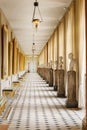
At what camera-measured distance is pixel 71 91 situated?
898 centimetres

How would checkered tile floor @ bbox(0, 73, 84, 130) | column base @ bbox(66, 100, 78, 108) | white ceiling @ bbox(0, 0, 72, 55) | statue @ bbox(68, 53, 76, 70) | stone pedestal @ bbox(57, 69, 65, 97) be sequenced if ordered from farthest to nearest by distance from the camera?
stone pedestal @ bbox(57, 69, 65, 97)
white ceiling @ bbox(0, 0, 72, 55)
statue @ bbox(68, 53, 76, 70)
column base @ bbox(66, 100, 78, 108)
checkered tile floor @ bbox(0, 73, 84, 130)

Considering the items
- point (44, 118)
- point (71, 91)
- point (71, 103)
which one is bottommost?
point (44, 118)

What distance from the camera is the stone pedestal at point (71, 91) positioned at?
350 inches

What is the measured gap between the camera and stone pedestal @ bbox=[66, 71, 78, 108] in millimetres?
8895

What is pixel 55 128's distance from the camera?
588 centimetres

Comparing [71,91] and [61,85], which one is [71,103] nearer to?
[71,91]

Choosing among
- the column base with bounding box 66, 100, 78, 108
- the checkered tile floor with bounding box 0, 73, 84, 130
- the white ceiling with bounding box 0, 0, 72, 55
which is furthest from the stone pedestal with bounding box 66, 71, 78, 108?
the white ceiling with bounding box 0, 0, 72, 55

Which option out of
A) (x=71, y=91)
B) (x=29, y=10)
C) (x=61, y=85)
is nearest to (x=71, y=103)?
(x=71, y=91)

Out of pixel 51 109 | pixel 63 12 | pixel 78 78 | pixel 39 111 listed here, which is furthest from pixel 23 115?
pixel 63 12

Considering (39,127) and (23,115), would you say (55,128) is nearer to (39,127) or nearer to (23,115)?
(39,127)

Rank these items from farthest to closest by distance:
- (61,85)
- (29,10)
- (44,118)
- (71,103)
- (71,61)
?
(61,85)
(29,10)
(71,61)
(71,103)
(44,118)

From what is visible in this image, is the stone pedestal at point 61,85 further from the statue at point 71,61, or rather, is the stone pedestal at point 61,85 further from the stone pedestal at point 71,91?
the stone pedestal at point 71,91

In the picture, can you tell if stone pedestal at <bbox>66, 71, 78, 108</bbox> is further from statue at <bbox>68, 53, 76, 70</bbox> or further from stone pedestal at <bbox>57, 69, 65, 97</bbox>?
stone pedestal at <bbox>57, 69, 65, 97</bbox>

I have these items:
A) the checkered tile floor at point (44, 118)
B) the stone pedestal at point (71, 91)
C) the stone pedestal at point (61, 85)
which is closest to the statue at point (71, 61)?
the stone pedestal at point (71, 91)
